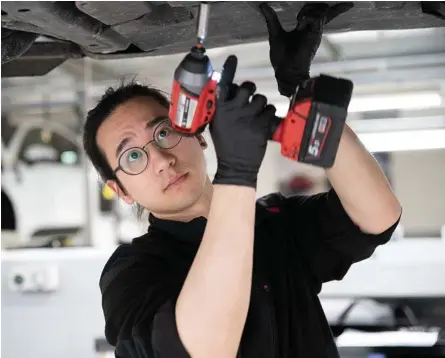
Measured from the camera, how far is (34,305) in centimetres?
288

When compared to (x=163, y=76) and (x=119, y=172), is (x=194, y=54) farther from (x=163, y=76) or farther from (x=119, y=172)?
(x=163, y=76)

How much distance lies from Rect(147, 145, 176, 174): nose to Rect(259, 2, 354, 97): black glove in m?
0.22

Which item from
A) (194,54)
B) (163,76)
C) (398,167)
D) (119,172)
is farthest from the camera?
(398,167)

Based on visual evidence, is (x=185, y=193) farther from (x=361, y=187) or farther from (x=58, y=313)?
(x=58, y=313)

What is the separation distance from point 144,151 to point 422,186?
4.74 meters

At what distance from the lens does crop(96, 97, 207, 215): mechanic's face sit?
3.58ft

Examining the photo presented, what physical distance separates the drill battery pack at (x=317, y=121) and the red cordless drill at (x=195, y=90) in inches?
4.3

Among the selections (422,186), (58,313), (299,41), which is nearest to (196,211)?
(299,41)

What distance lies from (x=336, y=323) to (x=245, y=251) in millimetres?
2282

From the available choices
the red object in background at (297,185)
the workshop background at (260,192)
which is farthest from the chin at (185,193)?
the red object in background at (297,185)

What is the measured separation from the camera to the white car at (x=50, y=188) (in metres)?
4.99

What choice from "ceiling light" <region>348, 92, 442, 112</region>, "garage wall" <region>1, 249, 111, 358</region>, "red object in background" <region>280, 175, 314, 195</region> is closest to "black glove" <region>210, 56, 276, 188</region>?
"garage wall" <region>1, 249, 111, 358</region>

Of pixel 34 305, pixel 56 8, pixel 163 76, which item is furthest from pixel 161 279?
pixel 163 76

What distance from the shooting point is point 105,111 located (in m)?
1.20
